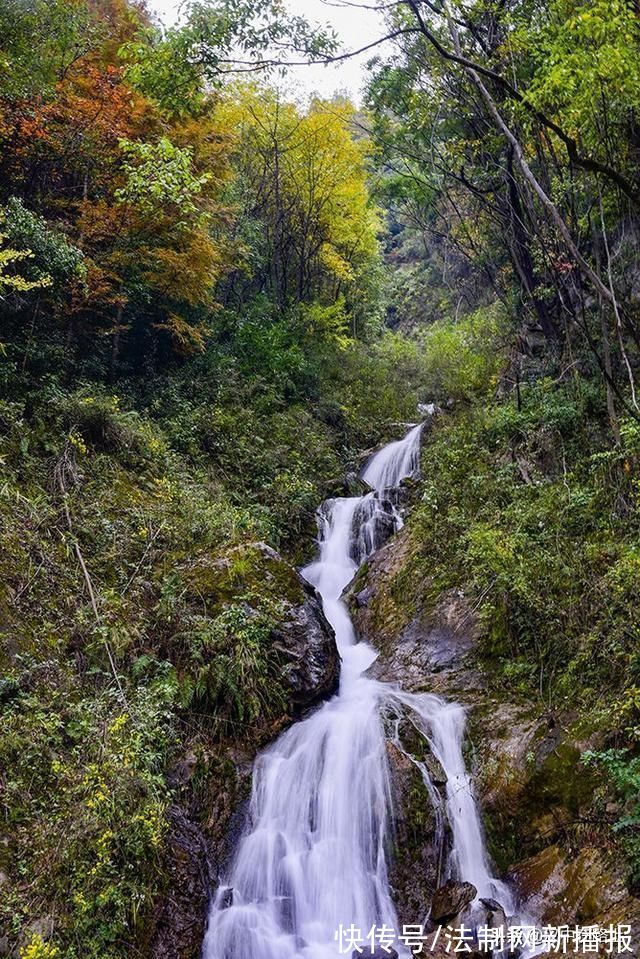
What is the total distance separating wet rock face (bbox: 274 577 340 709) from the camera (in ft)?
23.9

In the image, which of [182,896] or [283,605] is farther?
[283,605]

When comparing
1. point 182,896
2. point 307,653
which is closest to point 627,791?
point 307,653

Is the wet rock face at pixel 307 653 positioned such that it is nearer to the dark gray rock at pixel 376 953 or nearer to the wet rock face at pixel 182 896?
the wet rock face at pixel 182 896

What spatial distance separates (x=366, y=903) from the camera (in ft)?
18.2

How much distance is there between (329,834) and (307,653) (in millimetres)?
2118

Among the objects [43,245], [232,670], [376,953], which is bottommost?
[376,953]

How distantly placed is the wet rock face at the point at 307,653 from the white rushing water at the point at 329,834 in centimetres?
27

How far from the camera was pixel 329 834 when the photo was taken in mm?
6074

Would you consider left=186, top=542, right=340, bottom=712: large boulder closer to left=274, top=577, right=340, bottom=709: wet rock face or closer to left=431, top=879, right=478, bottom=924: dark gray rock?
left=274, top=577, right=340, bottom=709: wet rock face

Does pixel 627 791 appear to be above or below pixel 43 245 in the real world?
below

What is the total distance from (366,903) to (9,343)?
371 inches

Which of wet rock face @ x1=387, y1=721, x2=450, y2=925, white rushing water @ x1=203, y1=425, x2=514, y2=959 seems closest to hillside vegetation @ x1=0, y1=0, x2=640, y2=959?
white rushing water @ x1=203, y1=425, x2=514, y2=959

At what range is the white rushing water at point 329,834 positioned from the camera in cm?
537

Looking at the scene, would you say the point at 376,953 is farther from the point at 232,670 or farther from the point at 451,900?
the point at 232,670
